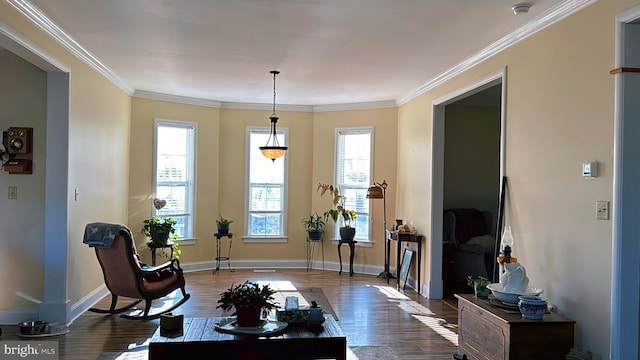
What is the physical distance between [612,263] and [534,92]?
1.54 meters

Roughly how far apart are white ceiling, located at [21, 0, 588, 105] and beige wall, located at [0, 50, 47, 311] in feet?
2.72

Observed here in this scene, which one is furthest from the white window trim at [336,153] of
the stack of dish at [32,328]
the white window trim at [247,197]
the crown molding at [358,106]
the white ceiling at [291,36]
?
the stack of dish at [32,328]

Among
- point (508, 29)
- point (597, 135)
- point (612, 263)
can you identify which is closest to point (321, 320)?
point (612, 263)

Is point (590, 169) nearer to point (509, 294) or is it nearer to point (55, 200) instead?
point (509, 294)

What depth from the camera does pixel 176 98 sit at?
7734 mm

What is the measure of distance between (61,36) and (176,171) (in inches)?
138

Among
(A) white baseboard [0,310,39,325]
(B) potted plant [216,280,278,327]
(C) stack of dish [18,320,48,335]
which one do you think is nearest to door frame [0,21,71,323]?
(A) white baseboard [0,310,39,325]

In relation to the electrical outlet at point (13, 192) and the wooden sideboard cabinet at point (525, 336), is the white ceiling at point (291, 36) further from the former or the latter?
the wooden sideboard cabinet at point (525, 336)

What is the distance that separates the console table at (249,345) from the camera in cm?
298

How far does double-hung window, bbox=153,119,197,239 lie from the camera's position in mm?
7621

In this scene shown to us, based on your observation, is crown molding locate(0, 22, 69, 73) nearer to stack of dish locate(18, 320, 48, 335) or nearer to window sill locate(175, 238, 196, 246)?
stack of dish locate(18, 320, 48, 335)

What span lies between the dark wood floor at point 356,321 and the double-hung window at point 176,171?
1052 millimetres

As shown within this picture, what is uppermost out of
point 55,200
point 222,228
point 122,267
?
point 55,200

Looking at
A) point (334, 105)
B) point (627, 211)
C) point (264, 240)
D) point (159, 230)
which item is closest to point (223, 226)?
point (264, 240)
